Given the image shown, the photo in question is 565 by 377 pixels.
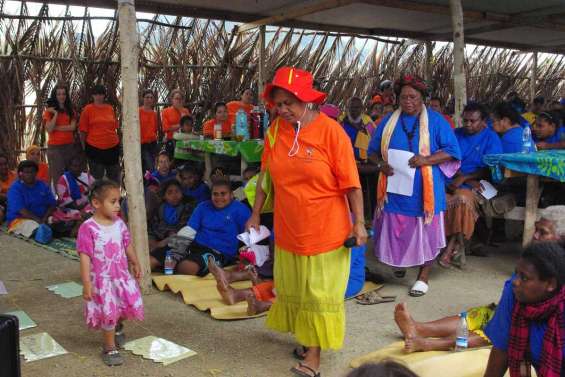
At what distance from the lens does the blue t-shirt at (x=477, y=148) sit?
5243 mm

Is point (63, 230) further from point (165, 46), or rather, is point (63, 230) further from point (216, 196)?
point (165, 46)

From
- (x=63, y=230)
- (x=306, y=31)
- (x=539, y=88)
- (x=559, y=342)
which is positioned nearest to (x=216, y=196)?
(x=63, y=230)

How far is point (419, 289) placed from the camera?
4512mm

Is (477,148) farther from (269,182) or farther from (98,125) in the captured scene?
(98,125)

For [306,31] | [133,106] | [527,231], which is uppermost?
[306,31]

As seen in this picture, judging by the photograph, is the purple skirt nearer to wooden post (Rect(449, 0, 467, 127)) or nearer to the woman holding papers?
the woman holding papers

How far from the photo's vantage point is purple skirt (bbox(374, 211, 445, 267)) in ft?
14.8

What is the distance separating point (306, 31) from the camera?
10.6 meters

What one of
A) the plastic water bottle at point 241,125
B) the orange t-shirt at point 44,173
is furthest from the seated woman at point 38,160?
the plastic water bottle at point 241,125

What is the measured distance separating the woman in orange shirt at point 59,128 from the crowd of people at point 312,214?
0.02 m

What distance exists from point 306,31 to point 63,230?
19.7 feet

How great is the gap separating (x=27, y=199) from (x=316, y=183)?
16.3 ft

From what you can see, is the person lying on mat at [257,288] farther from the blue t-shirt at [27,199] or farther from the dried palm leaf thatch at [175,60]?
the dried palm leaf thatch at [175,60]

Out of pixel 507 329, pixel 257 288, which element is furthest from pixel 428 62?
pixel 507 329
